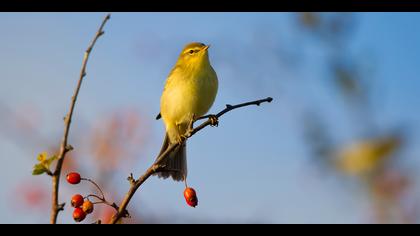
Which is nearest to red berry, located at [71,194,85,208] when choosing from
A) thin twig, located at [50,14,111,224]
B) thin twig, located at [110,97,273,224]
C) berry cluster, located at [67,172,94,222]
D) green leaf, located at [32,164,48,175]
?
berry cluster, located at [67,172,94,222]

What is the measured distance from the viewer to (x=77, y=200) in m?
2.56

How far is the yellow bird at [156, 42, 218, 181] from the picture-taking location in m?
5.96

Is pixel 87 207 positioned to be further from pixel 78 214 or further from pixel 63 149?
pixel 63 149

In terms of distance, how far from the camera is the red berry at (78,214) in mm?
2469

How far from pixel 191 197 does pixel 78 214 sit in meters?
0.65

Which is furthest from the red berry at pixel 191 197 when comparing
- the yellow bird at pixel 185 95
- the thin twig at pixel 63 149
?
the yellow bird at pixel 185 95

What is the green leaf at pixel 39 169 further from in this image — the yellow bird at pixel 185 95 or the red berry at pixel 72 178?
the yellow bird at pixel 185 95

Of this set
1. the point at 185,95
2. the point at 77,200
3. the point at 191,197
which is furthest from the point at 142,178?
the point at 185,95
